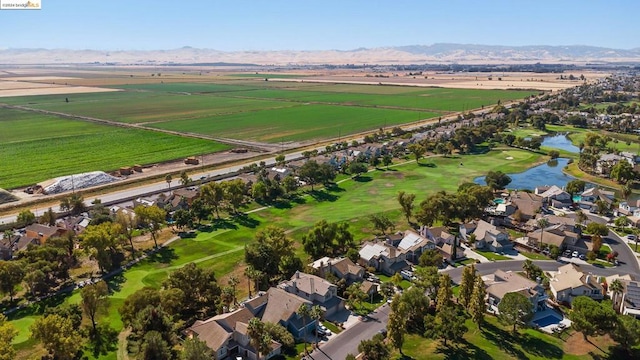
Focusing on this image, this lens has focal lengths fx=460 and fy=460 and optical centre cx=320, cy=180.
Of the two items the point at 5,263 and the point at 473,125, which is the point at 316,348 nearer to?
the point at 5,263

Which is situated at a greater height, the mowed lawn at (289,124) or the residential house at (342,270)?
the mowed lawn at (289,124)

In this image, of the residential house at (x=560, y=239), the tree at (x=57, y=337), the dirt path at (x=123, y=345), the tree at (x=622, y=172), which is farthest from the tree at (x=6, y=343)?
the tree at (x=622, y=172)

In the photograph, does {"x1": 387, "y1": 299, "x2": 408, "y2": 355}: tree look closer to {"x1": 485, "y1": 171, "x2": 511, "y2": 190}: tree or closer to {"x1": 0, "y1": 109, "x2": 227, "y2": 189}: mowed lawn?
{"x1": 485, "y1": 171, "x2": 511, "y2": 190}: tree

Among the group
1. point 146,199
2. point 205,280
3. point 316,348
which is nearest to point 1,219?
point 146,199

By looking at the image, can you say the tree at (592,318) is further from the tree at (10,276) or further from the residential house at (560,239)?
the tree at (10,276)

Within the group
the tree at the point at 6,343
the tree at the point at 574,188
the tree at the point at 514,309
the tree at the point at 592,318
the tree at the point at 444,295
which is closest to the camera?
the tree at the point at 6,343
